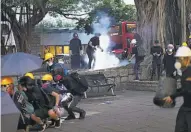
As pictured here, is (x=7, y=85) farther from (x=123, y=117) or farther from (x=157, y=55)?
(x=157, y=55)

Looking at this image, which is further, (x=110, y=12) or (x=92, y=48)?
(x=110, y=12)

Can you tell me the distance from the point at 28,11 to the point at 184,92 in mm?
16017

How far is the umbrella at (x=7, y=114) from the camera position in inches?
237

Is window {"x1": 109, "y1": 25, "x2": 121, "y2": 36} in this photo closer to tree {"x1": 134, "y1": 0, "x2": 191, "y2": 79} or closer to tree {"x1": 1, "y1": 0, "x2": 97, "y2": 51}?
tree {"x1": 1, "y1": 0, "x2": 97, "y2": 51}

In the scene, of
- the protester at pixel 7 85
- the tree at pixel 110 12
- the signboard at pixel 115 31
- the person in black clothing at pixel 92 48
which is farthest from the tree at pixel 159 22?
the tree at pixel 110 12

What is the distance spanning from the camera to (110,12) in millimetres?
31297

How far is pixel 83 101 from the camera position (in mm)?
11812

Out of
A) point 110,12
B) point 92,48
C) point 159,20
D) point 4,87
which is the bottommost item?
point 4,87

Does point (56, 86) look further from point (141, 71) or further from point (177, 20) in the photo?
point (177, 20)

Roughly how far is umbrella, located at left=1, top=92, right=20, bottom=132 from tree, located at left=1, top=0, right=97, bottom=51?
997 cm

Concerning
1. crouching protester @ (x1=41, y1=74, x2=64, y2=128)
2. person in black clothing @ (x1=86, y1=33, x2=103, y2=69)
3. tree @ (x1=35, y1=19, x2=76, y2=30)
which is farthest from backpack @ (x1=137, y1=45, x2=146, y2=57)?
tree @ (x1=35, y1=19, x2=76, y2=30)

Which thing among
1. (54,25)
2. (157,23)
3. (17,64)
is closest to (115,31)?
(157,23)

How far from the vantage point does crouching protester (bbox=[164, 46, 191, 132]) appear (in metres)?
5.49

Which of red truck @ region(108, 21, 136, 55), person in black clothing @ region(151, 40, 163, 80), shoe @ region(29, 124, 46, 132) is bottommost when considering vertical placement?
shoe @ region(29, 124, 46, 132)
